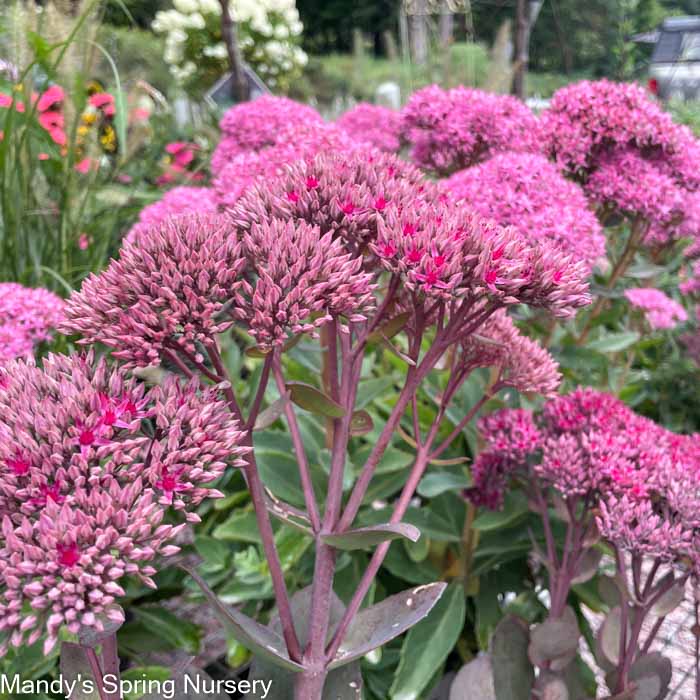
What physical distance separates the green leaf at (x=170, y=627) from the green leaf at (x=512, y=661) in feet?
2.08

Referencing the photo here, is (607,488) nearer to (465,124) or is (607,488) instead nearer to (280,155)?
(280,155)

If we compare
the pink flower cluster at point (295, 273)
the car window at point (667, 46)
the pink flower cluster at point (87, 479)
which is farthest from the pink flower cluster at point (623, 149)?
the car window at point (667, 46)

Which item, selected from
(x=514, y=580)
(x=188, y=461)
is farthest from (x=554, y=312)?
(x=514, y=580)

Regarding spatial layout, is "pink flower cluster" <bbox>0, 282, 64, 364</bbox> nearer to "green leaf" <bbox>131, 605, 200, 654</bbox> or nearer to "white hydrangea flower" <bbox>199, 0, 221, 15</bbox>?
"green leaf" <bbox>131, 605, 200, 654</bbox>

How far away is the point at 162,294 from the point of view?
69 cm

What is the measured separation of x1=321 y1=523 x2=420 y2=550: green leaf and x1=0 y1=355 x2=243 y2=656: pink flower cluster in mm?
149

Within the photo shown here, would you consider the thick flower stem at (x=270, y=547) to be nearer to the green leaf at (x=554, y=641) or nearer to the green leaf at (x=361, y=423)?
the green leaf at (x=361, y=423)

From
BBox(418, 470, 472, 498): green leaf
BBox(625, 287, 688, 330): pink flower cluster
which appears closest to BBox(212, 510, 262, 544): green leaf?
BBox(418, 470, 472, 498): green leaf

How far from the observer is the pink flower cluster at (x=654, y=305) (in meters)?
1.81

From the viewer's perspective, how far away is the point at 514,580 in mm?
1461

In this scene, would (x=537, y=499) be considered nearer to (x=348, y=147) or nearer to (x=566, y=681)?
(x=566, y=681)

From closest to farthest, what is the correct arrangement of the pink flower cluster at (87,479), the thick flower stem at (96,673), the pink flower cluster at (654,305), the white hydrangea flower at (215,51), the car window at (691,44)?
the pink flower cluster at (87,479)
the thick flower stem at (96,673)
the pink flower cluster at (654,305)
the car window at (691,44)
the white hydrangea flower at (215,51)

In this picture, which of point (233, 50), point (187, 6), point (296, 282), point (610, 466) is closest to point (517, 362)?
point (610, 466)

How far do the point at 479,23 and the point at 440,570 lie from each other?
21.4 metres
